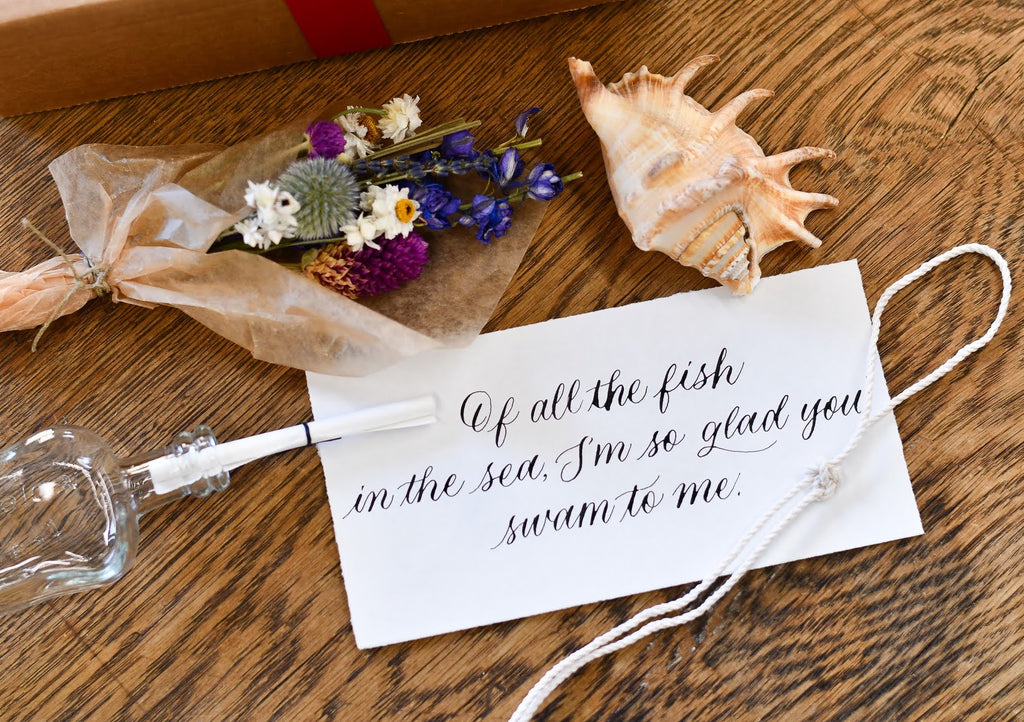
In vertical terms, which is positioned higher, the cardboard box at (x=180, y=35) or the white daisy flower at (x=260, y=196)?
the cardboard box at (x=180, y=35)

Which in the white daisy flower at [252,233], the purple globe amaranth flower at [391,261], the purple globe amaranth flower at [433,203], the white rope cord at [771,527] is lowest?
the white rope cord at [771,527]

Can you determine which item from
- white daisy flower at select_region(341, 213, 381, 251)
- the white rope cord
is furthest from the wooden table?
white daisy flower at select_region(341, 213, 381, 251)

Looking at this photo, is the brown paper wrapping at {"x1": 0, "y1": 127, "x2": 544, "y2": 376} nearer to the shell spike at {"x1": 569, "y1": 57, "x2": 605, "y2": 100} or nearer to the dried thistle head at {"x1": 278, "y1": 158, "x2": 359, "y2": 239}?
the dried thistle head at {"x1": 278, "y1": 158, "x2": 359, "y2": 239}

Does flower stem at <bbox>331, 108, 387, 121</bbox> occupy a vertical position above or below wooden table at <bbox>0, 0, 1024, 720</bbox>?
above

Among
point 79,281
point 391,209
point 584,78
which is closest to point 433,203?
point 391,209

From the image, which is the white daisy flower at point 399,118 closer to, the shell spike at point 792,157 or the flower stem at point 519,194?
the flower stem at point 519,194

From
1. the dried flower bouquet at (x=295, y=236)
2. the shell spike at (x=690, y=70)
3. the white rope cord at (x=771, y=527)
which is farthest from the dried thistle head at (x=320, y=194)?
the white rope cord at (x=771, y=527)
